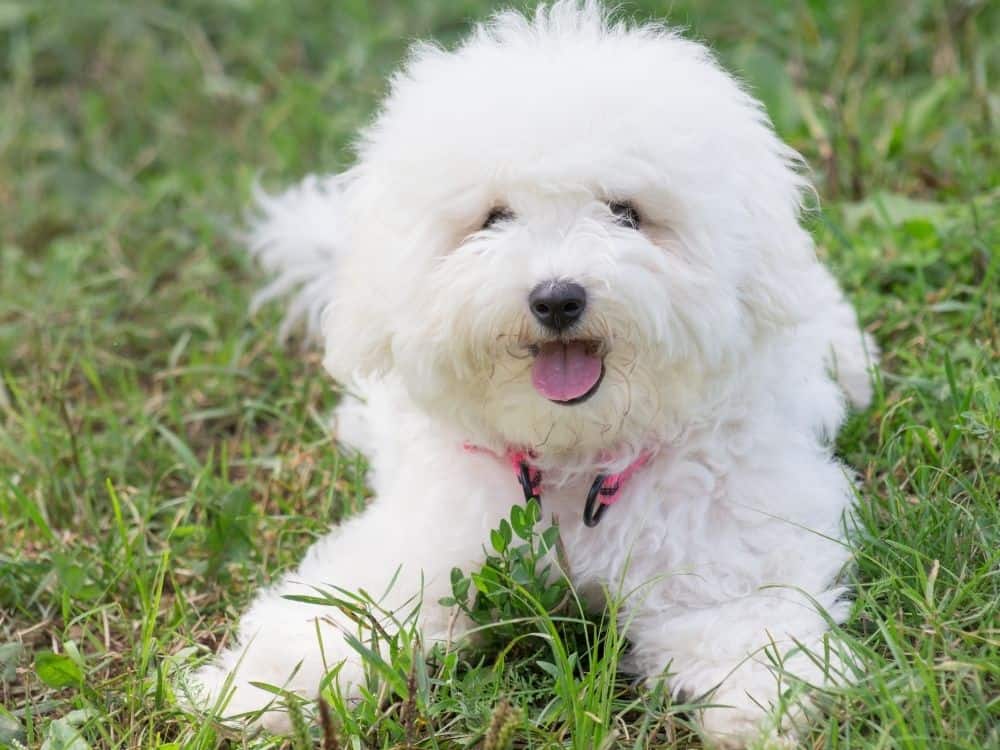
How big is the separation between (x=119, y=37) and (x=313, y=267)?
8.31ft

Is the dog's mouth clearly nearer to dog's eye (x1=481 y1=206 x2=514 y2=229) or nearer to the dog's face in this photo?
the dog's face

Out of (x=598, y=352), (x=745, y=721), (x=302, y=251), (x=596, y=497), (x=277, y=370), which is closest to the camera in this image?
(x=745, y=721)

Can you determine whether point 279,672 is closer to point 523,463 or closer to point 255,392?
point 523,463

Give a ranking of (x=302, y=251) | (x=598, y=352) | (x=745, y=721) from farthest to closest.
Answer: (x=302, y=251) → (x=598, y=352) → (x=745, y=721)

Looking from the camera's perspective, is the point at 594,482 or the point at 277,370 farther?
the point at 277,370

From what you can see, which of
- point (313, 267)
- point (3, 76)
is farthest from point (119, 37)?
point (313, 267)

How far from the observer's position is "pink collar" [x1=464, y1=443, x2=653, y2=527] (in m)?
2.53

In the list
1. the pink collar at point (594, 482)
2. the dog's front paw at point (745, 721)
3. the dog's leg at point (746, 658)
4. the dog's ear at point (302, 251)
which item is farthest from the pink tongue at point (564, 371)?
the dog's ear at point (302, 251)

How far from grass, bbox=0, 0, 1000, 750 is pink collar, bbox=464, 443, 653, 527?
9.0 inches

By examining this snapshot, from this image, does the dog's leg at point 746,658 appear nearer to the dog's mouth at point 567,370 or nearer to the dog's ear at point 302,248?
the dog's mouth at point 567,370

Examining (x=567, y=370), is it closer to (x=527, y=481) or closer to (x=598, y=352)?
(x=598, y=352)

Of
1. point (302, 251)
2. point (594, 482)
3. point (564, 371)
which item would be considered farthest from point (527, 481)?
point (302, 251)

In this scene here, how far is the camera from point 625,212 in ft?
8.03

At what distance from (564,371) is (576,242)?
9.9 inches
